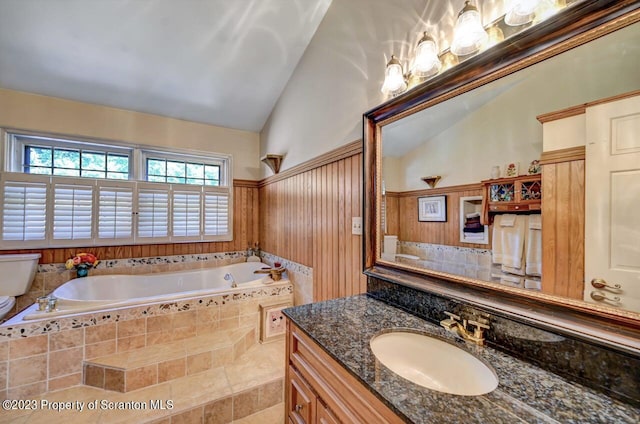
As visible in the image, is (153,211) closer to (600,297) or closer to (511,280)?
(511,280)

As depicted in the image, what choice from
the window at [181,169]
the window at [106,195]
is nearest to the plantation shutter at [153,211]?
the window at [106,195]

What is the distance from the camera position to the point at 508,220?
0.93 meters

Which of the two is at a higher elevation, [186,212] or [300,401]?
[186,212]

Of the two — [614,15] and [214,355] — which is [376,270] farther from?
[214,355]

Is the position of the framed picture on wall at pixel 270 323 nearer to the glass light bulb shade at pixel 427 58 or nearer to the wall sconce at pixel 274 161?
the wall sconce at pixel 274 161

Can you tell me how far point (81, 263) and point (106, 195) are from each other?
73cm

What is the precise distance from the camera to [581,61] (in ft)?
2.51

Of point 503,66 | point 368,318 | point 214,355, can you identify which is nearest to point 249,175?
point 214,355

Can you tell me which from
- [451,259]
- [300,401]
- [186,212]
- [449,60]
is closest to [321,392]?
[300,401]

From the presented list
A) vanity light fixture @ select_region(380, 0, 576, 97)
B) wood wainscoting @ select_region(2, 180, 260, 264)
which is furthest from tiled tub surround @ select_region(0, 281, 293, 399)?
vanity light fixture @ select_region(380, 0, 576, 97)

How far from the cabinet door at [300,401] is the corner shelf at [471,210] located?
Answer: 91 centimetres

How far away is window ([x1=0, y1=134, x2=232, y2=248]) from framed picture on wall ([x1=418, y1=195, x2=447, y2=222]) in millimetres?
2693

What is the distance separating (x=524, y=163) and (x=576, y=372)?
66 centimetres

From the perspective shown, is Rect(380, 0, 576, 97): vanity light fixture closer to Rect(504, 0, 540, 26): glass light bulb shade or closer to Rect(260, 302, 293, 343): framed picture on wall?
Rect(504, 0, 540, 26): glass light bulb shade
